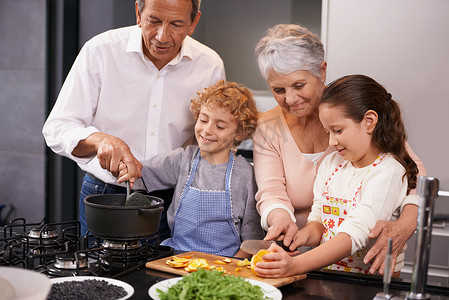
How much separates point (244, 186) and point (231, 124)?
21 cm

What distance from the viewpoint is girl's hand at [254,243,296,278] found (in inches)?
49.0

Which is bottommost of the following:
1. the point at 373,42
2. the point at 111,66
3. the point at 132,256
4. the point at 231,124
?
the point at 132,256

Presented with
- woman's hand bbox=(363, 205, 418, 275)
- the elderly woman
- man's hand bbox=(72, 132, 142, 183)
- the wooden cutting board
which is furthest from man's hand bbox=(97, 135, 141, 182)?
woman's hand bbox=(363, 205, 418, 275)

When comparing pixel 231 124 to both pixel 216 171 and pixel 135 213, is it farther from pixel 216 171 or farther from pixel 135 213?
pixel 135 213

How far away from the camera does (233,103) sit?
185cm

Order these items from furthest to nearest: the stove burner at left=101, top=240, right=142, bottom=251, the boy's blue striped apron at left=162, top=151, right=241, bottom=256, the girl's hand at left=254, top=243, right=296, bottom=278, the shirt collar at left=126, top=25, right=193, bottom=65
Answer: the shirt collar at left=126, top=25, right=193, bottom=65
the boy's blue striped apron at left=162, top=151, right=241, bottom=256
the stove burner at left=101, top=240, right=142, bottom=251
the girl's hand at left=254, top=243, right=296, bottom=278

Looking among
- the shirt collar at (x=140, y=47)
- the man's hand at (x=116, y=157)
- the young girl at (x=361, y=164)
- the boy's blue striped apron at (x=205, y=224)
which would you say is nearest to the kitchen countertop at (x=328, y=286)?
the young girl at (x=361, y=164)

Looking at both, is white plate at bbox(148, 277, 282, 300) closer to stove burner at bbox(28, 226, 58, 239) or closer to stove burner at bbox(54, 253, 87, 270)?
stove burner at bbox(54, 253, 87, 270)

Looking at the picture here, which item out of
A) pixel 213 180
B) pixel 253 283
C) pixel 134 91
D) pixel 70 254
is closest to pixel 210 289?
pixel 253 283

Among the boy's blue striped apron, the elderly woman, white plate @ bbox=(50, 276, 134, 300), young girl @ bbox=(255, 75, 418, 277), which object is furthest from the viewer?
the boy's blue striped apron

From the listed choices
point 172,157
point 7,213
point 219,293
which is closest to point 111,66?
point 172,157

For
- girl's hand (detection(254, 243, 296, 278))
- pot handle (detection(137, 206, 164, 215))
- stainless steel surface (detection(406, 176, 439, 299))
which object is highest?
stainless steel surface (detection(406, 176, 439, 299))

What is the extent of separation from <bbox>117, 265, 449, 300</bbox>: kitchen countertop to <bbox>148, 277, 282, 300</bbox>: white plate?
3cm

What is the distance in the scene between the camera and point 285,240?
1.55 metres
